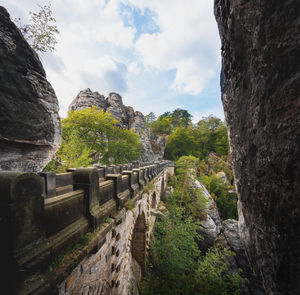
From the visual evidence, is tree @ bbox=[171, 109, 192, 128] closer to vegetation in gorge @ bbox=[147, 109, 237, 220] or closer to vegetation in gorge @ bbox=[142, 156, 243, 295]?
vegetation in gorge @ bbox=[147, 109, 237, 220]

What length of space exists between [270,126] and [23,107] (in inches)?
239

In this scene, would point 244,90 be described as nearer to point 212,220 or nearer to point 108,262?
point 108,262

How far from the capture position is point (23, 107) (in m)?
3.86

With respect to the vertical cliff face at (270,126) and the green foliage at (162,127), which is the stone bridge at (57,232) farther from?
the green foliage at (162,127)

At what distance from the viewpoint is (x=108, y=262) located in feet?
7.08

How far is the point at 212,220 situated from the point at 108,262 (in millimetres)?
10958

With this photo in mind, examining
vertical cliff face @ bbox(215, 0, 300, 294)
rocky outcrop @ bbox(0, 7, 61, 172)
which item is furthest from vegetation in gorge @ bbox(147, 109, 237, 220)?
rocky outcrop @ bbox(0, 7, 61, 172)

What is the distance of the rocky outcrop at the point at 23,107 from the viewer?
3.53m

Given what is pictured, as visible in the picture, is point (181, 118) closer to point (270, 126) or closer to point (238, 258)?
point (238, 258)

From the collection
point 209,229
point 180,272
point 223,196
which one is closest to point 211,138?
point 223,196

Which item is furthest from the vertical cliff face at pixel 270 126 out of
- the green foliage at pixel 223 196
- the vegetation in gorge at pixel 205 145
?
the vegetation in gorge at pixel 205 145

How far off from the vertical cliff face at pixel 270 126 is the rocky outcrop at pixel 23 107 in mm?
5704

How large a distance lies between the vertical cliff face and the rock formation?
1800cm

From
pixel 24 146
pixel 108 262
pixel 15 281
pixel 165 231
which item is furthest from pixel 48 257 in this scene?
pixel 165 231
